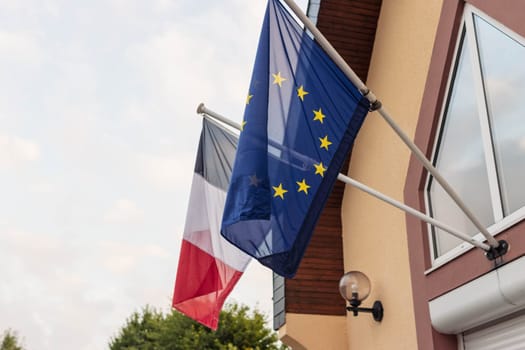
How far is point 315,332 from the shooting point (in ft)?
25.0

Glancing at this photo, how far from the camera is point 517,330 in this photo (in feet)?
15.4

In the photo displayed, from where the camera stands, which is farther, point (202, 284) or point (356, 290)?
point (356, 290)

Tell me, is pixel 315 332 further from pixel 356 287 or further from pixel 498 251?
pixel 498 251

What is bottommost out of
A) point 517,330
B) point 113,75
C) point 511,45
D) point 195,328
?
point 517,330

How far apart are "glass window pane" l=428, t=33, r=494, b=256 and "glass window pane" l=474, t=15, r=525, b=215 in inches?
9.2

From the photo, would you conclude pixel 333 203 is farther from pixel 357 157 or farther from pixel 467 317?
pixel 467 317

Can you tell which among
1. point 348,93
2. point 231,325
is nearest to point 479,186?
point 348,93

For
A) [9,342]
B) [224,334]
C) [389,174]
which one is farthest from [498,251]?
[9,342]

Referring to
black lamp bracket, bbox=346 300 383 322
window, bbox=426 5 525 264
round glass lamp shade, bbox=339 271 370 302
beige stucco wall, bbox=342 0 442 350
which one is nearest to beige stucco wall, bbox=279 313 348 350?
beige stucco wall, bbox=342 0 442 350

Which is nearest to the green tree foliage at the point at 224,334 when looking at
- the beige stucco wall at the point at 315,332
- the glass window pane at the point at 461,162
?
the beige stucco wall at the point at 315,332

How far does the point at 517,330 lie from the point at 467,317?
0.39 meters

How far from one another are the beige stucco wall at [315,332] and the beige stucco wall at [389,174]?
147 mm

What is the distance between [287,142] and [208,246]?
2169 millimetres

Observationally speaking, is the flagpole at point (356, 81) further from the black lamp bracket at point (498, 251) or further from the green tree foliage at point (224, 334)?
the green tree foliage at point (224, 334)
